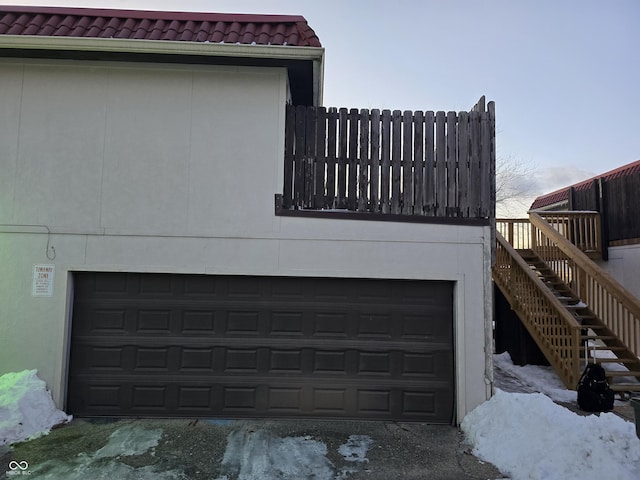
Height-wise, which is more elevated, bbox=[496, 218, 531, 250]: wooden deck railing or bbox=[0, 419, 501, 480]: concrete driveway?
bbox=[496, 218, 531, 250]: wooden deck railing

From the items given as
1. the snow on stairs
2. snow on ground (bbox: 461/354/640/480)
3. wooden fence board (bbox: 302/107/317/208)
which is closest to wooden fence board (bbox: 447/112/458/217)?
wooden fence board (bbox: 302/107/317/208)

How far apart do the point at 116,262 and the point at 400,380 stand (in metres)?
4.34

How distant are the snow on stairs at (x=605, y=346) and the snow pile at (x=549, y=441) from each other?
266 cm

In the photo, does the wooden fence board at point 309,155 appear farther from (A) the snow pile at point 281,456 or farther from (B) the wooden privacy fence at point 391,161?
(A) the snow pile at point 281,456

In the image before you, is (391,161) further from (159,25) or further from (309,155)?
Answer: (159,25)

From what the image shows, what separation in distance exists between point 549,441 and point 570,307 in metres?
4.84

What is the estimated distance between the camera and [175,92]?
6043 mm

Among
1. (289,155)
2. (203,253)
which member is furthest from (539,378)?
(203,253)

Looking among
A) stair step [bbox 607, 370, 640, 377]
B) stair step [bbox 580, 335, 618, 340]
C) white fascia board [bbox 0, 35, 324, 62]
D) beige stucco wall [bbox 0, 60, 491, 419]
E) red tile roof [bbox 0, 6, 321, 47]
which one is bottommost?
stair step [bbox 607, 370, 640, 377]

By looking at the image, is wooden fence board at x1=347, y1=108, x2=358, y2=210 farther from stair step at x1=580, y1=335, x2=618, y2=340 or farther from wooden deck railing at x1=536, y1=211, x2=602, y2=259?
wooden deck railing at x1=536, y1=211, x2=602, y2=259

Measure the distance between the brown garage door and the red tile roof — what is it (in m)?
3.35

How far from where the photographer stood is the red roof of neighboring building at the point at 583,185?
11594 mm

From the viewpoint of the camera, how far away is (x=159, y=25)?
591 centimetres

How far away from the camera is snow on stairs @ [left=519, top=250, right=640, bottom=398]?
7023 millimetres
